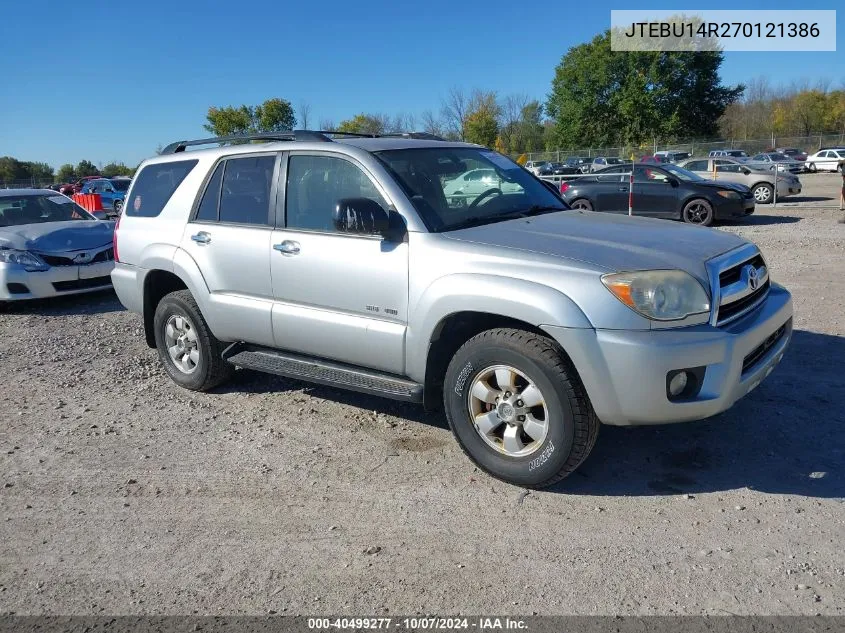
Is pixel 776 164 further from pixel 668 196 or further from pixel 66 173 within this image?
pixel 66 173

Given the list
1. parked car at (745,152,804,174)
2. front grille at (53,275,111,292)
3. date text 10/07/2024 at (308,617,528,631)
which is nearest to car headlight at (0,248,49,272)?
front grille at (53,275,111,292)

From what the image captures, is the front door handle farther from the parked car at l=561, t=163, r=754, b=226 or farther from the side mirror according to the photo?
the parked car at l=561, t=163, r=754, b=226

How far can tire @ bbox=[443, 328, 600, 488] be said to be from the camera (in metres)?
3.50

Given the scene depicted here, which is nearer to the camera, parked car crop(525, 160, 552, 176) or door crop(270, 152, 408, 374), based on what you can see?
door crop(270, 152, 408, 374)

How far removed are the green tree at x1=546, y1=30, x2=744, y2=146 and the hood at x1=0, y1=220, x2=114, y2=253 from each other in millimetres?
61385

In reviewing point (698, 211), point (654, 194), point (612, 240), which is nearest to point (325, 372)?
point (612, 240)

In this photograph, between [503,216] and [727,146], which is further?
[727,146]

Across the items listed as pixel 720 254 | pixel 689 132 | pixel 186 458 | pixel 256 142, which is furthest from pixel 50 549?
pixel 689 132

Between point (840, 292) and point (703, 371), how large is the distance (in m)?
5.60

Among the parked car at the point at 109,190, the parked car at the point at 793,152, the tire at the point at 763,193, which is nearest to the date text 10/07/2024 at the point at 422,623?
the tire at the point at 763,193

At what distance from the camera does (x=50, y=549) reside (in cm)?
339

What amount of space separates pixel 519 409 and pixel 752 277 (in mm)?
1524

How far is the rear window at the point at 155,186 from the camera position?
5508 mm

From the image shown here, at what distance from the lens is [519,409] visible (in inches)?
145
